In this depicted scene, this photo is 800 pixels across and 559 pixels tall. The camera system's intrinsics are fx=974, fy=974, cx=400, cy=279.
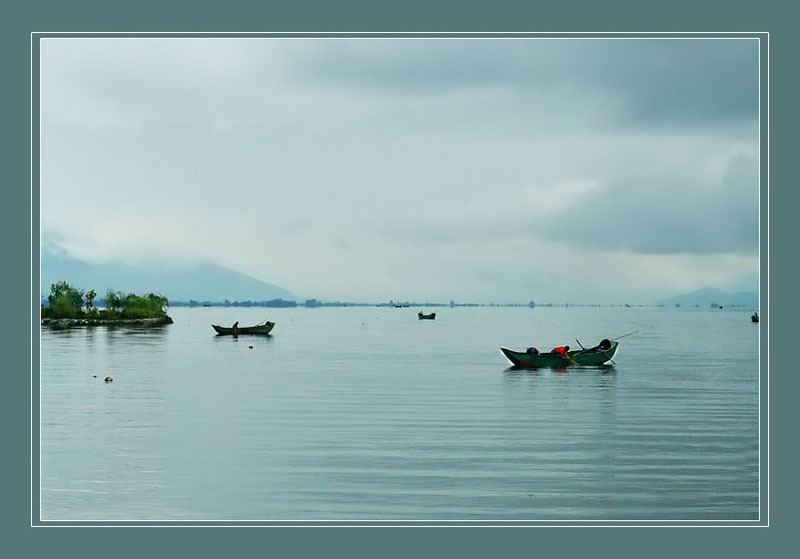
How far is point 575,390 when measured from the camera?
22016 mm

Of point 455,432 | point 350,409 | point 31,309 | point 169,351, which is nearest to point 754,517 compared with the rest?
point 455,432

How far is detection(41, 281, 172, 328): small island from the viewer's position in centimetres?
5541

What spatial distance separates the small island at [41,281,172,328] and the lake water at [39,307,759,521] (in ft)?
97.1

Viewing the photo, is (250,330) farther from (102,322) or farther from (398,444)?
(398,444)

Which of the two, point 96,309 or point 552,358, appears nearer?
point 552,358

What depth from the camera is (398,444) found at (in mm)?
12859

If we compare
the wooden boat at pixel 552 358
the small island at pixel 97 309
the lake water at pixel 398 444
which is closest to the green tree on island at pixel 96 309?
the small island at pixel 97 309

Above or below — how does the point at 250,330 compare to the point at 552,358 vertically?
above

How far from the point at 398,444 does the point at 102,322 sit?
50.6 meters

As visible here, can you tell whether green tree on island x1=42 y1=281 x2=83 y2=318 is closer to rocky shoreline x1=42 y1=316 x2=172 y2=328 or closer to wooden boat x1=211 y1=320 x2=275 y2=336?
rocky shoreline x1=42 y1=316 x2=172 y2=328

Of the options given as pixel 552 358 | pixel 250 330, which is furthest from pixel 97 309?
pixel 552 358

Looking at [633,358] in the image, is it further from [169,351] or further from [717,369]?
[169,351]

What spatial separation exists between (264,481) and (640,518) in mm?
3909

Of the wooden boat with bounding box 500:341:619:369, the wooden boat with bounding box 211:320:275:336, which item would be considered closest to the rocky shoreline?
the wooden boat with bounding box 211:320:275:336
